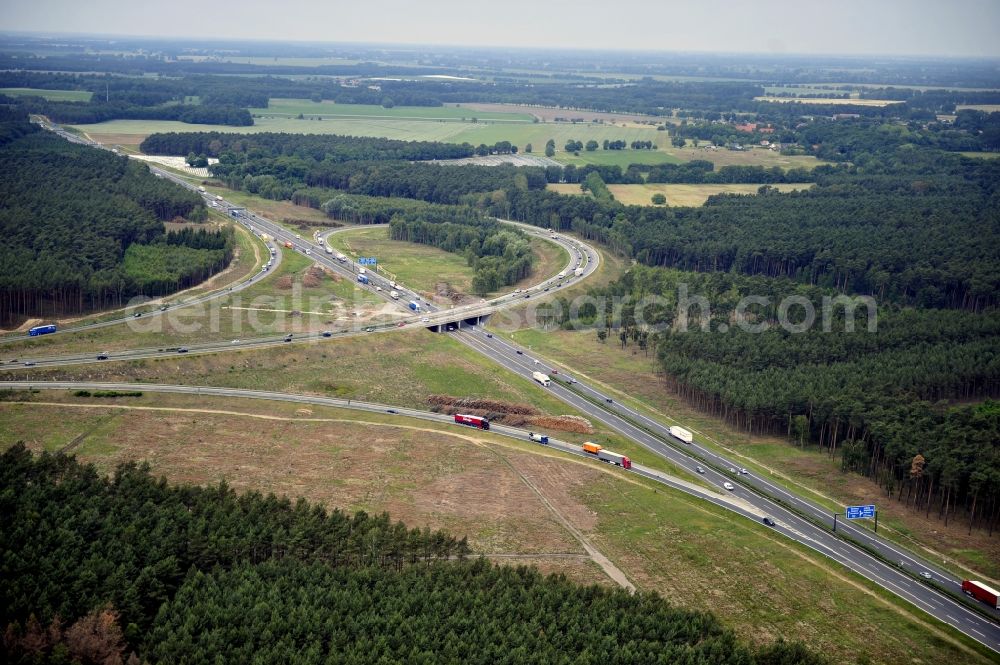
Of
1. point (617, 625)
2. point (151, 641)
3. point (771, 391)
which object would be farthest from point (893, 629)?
point (151, 641)

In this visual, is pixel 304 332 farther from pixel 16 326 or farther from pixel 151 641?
pixel 151 641

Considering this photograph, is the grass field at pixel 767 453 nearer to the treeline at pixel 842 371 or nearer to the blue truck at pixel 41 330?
the treeline at pixel 842 371

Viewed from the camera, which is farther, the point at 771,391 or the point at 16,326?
the point at 16,326

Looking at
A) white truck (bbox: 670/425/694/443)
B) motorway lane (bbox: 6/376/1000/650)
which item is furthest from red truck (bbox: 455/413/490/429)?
white truck (bbox: 670/425/694/443)

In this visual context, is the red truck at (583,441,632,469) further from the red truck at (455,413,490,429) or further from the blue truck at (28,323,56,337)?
the blue truck at (28,323,56,337)

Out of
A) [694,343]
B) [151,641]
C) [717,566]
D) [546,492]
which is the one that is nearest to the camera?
[151,641]

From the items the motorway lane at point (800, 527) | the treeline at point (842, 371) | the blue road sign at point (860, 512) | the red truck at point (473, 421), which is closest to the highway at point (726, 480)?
the motorway lane at point (800, 527)

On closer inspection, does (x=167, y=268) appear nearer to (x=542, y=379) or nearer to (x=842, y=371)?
(x=542, y=379)
